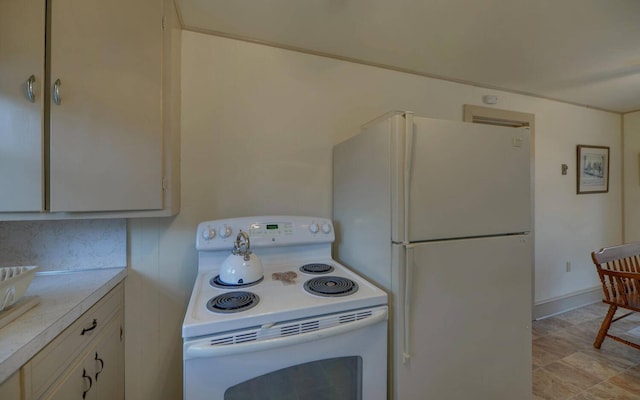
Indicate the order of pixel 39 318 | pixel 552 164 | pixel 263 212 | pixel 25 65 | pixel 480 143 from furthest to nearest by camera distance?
pixel 552 164 → pixel 263 212 → pixel 480 143 → pixel 25 65 → pixel 39 318

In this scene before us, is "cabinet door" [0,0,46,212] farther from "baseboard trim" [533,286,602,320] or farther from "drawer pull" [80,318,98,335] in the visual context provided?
"baseboard trim" [533,286,602,320]

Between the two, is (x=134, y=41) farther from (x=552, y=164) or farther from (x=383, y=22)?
(x=552, y=164)

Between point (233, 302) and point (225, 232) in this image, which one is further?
point (225, 232)

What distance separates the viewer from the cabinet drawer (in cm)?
75

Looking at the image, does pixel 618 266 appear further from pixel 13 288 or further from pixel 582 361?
pixel 13 288

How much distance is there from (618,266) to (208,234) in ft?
11.3

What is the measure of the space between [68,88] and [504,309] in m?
2.25

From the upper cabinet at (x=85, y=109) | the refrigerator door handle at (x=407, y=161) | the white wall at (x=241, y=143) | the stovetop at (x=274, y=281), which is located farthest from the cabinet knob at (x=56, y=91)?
the refrigerator door handle at (x=407, y=161)

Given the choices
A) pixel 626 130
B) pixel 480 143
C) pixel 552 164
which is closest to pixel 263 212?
pixel 480 143

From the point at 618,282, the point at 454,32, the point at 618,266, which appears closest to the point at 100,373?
the point at 454,32

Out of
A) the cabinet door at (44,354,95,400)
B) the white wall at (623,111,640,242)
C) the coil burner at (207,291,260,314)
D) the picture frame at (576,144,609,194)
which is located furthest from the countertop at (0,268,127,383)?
the white wall at (623,111,640,242)

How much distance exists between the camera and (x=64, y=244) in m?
1.32

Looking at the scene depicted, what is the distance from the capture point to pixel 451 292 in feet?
3.89

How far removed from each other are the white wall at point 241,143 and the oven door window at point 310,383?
802mm
